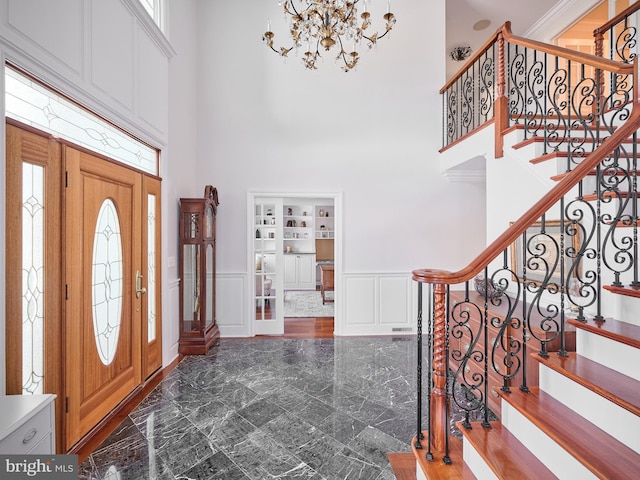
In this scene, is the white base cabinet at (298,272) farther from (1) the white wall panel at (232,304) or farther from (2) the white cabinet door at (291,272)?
(1) the white wall panel at (232,304)

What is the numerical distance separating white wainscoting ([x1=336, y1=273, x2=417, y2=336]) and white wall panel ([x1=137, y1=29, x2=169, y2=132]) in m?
3.21

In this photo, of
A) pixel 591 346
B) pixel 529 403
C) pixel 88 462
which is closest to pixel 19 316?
pixel 88 462

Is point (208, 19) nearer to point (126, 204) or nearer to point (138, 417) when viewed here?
point (126, 204)

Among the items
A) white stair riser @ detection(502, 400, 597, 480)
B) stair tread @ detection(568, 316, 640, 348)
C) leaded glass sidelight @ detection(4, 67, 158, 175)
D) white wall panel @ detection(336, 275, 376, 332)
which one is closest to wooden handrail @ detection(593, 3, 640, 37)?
stair tread @ detection(568, 316, 640, 348)

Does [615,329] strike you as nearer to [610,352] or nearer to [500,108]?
[610,352]

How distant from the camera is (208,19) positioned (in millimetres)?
4484

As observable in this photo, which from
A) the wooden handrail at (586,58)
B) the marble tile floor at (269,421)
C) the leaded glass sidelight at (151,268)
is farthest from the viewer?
the leaded glass sidelight at (151,268)

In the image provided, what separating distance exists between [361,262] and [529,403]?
319cm

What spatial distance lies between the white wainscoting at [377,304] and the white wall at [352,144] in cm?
2

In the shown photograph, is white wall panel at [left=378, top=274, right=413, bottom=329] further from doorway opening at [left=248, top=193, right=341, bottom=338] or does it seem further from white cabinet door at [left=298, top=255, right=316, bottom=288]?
white cabinet door at [left=298, top=255, right=316, bottom=288]

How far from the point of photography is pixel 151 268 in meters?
3.27

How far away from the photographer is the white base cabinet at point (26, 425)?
4.00 feet

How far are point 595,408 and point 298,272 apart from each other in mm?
7568

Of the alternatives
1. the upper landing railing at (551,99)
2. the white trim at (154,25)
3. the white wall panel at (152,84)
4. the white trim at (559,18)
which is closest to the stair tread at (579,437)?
the upper landing railing at (551,99)
